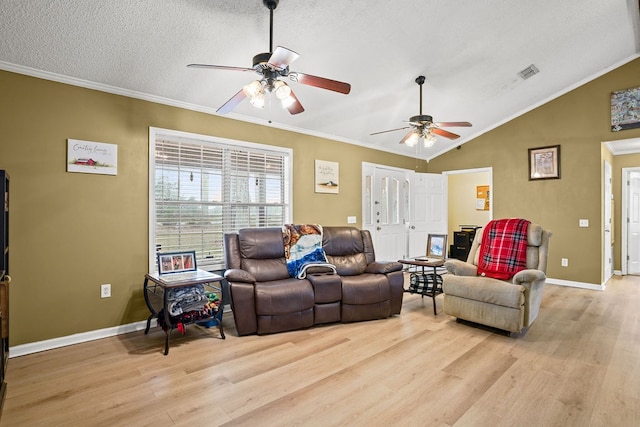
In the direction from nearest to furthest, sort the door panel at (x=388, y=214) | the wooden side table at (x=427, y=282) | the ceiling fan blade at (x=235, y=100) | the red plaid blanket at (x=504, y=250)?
the ceiling fan blade at (x=235, y=100)
the red plaid blanket at (x=504, y=250)
the wooden side table at (x=427, y=282)
the door panel at (x=388, y=214)

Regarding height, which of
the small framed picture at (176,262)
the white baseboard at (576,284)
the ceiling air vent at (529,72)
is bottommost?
the white baseboard at (576,284)

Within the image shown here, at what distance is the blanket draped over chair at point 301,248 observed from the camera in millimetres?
3803

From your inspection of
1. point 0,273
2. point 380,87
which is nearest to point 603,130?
point 380,87

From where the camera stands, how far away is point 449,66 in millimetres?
4098

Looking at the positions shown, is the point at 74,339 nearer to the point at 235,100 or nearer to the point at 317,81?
the point at 235,100

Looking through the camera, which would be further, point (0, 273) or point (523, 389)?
point (523, 389)

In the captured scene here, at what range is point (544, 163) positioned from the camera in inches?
221

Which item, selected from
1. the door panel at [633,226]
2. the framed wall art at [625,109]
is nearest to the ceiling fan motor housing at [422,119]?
the framed wall art at [625,109]

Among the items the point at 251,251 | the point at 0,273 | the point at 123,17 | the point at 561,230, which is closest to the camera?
the point at 0,273

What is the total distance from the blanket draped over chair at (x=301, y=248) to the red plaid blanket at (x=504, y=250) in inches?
70.3

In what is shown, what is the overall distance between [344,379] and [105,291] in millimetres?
2461

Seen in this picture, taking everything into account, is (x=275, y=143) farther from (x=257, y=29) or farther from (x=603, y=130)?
(x=603, y=130)

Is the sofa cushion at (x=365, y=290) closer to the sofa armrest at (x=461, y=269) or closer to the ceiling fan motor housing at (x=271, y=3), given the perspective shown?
the sofa armrest at (x=461, y=269)

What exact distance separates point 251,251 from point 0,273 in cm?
Answer: 205
